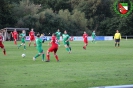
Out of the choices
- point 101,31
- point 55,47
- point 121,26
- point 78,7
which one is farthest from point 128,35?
point 55,47

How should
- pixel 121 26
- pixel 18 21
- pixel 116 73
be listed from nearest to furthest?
pixel 116 73
pixel 18 21
pixel 121 26

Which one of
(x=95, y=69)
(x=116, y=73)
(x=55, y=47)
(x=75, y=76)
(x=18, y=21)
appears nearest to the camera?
(x=75, y=76)

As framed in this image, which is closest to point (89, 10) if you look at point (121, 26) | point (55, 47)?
point (121, 26)

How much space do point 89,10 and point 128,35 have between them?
49.7ft

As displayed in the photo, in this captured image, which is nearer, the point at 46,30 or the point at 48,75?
the point at 48,75

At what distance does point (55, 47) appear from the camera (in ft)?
78.2

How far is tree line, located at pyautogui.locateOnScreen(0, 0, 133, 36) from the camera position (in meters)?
89.3

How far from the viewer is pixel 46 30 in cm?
9206

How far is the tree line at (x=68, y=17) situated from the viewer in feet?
293

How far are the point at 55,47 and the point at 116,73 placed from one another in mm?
7286

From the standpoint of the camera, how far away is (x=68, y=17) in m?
98.3

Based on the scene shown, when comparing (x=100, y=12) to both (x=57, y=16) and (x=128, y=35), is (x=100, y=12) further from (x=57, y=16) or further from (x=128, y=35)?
Answer: (x=57, y=16)

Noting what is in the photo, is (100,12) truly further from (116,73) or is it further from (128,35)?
(116,73)

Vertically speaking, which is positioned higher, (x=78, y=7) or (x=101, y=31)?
(x=78, y=7)
